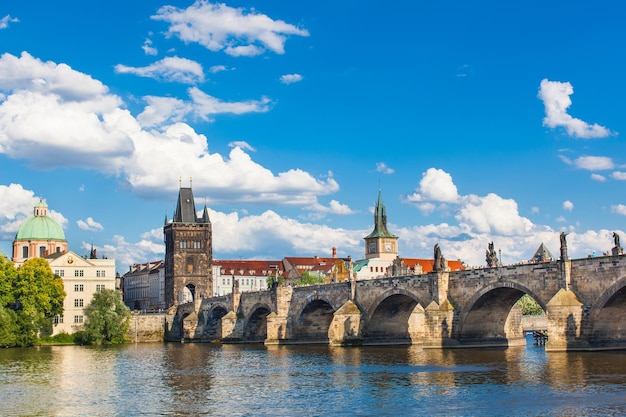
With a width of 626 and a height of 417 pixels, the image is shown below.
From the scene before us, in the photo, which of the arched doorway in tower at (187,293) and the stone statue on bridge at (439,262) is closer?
the stone statue on bridge at (439,262)

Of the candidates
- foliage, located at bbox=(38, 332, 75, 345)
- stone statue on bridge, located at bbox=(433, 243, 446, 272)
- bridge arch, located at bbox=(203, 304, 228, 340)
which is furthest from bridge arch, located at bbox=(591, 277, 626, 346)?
foliage, located at bbox=(38, 332, 75, 345)

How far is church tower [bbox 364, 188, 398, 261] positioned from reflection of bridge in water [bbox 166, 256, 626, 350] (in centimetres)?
7591

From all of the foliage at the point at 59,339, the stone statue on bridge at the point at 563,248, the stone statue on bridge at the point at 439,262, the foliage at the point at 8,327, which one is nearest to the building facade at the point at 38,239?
the foliage at the point at 59,339

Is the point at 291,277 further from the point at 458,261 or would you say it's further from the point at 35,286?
the point at 35,286

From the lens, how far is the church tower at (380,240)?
17900 centimetres

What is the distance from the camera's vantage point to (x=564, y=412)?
3238 cm

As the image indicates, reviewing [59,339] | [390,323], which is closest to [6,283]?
[59,339]

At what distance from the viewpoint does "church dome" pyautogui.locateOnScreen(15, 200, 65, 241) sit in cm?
14162

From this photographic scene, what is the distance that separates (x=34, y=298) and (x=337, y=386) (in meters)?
71.6

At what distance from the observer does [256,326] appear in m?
106

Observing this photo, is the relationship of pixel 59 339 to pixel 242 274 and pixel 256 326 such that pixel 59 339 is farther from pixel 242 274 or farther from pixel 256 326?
pixel 242 274

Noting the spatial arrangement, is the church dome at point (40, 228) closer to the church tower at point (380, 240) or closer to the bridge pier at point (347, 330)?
the church tower at point (380, 240)

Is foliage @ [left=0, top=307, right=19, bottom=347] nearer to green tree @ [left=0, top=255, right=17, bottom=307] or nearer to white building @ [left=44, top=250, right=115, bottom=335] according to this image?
green tree @ [left=0, top=255, right=17, bottom=307]

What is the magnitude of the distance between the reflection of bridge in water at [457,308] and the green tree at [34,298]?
906 inches
